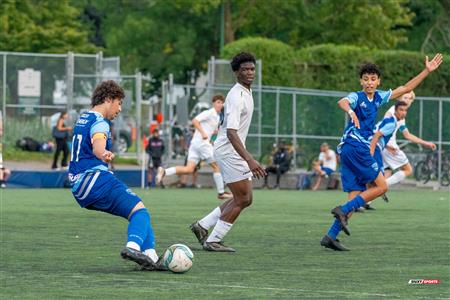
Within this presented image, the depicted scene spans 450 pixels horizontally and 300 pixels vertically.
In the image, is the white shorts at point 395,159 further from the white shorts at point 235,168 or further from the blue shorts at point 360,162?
the white shorts at point 235,168

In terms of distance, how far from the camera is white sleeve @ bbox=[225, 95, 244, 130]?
14.3 metres

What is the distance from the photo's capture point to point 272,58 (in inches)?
1762

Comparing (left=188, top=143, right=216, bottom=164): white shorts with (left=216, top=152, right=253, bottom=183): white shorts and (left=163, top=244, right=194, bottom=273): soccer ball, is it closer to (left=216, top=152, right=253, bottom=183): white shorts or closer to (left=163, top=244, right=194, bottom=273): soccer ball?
(left=216, top=152, right=253, bottom=183): white shorts

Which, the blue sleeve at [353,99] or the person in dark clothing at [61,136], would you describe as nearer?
the blue sleeve at [353,99]

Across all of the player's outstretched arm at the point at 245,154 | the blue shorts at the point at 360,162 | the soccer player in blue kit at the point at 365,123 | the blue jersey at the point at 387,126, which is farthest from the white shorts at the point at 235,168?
the blue jersey at the point at 387,126

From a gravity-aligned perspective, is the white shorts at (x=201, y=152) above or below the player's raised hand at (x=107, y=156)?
below

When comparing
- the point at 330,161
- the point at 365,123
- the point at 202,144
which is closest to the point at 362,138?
the point at 365,123

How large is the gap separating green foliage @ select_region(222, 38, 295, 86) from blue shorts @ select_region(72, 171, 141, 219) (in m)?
32.4

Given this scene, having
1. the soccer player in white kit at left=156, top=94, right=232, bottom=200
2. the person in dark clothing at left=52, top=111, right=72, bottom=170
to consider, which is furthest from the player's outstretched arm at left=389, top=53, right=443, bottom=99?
the person in dark clothing at left=52, top=111, right=72, bottom=170

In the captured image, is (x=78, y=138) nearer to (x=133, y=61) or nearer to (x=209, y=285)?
(x=209, y=285)

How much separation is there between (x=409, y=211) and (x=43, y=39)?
41.1m

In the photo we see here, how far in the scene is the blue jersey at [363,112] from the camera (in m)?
15.7

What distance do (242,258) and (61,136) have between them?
80.5 feet

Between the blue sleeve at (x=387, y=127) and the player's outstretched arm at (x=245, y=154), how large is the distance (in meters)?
8.43
